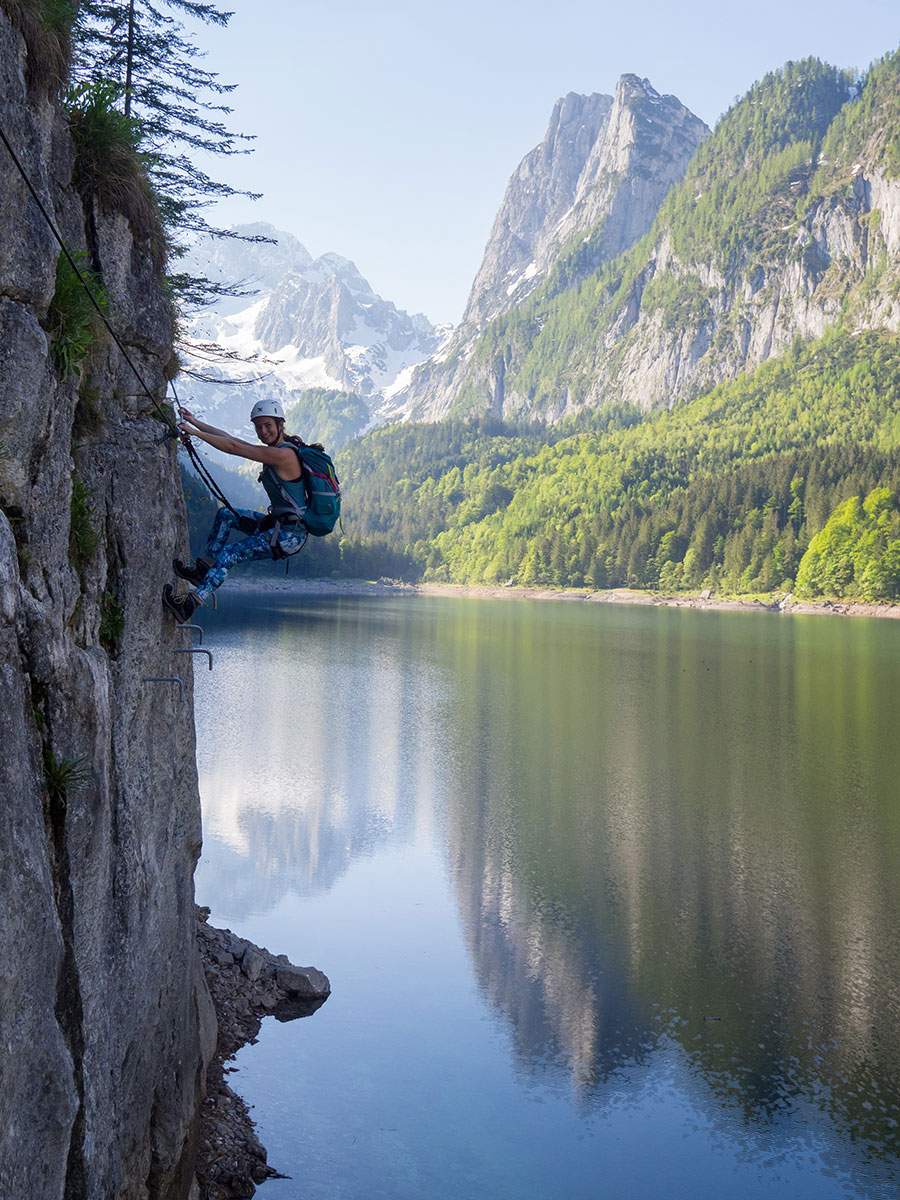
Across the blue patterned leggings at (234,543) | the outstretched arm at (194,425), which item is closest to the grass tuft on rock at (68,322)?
the outstretched arm at (194,425)

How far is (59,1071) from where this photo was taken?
19.6ft

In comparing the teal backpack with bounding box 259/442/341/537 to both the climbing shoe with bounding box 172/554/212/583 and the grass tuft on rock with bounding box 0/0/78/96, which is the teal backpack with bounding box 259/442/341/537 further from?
the grass tuft on rock with bounding box 0/0/78/96

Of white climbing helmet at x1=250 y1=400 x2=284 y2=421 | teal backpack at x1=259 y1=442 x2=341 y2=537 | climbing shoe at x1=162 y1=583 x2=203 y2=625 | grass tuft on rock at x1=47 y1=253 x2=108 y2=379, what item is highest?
grass tuft on rock at x1=47 y1=253 x2=108 y2=379

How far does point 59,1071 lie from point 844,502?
150 m

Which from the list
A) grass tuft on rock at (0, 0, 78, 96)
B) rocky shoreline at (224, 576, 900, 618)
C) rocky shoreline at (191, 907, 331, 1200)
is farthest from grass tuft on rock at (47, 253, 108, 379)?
rocky shoreline at (224, 576, 900, 618)

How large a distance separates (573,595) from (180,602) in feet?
513

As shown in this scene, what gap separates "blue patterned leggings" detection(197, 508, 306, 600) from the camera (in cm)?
907

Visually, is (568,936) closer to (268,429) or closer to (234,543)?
(234,543)

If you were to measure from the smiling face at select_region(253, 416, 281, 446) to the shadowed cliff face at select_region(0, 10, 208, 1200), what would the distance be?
0.93 m

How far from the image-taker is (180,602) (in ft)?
29.0

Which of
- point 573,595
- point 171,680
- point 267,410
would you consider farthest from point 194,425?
point 573,595

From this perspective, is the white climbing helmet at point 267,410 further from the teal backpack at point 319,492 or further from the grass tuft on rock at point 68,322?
the grass tuft on rock at point 68,322

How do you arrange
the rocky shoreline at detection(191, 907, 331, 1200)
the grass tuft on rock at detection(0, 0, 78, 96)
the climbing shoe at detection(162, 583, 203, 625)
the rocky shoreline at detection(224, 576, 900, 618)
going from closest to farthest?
the grass tuft on rock at detection(0, 0, 78, 96)
the climbing shoe at detection(162, 583, 203, 625)
the rocky shoreline at detection(191, 907, 331, 1200)
the rocky shoreline at detection(224, 576, 900, 618)

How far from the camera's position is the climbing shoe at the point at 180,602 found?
8789 mm
